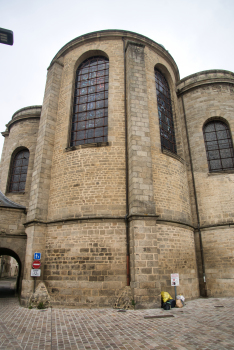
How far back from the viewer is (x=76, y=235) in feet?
28.9

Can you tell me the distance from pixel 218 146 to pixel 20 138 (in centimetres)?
1218

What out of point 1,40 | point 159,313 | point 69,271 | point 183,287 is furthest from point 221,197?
point 1,40

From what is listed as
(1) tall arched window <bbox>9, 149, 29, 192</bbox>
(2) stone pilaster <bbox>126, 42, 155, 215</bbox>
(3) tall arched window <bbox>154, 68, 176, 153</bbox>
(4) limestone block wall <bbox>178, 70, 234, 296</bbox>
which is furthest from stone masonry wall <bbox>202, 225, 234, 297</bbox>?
(1) tall arched window <bbox>9, 149, 29, 192</bbox>

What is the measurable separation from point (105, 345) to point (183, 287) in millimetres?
5567

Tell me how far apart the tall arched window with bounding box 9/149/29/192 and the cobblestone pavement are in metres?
8.52

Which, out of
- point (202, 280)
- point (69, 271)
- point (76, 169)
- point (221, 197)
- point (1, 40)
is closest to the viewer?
point (1, 40)

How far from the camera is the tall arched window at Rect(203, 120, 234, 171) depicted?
41.5 ft

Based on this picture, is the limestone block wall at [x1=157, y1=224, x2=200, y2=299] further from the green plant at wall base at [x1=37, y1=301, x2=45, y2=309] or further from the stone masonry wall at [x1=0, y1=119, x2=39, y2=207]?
the stone masonry wall at [x1=0, y1=119, x2=39, y2=207]

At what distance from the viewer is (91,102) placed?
11.5 meters

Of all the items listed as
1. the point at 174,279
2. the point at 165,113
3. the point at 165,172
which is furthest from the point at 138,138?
the point at 174,279

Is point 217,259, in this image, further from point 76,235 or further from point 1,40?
point 1,40

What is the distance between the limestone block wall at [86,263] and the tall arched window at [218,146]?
22.7ft

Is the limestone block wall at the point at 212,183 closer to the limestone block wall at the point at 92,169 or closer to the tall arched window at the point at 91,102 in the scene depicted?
the limestone block wall at the point at 92,169

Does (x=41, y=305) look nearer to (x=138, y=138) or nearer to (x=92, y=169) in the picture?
(x=92, y=169)
